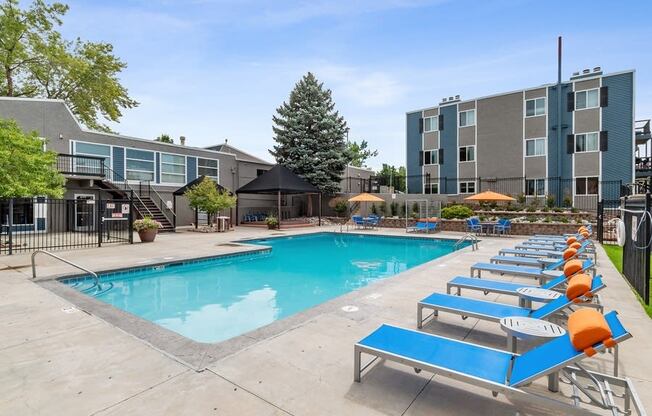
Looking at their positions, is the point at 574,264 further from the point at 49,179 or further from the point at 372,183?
the point at 372,183

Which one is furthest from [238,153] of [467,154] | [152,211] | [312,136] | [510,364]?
[510,364]

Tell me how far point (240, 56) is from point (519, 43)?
37.9 feet

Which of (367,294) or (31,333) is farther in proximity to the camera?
(367,294)

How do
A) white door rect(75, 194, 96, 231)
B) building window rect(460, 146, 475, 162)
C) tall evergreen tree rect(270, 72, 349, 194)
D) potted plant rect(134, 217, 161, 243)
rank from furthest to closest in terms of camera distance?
tall evergreen tree rect(270, 72, 349, 194) → building window rect(460, 146, 475, 162) → white door rect(75, 194, 96, 231) → potted plant rect(134, 217, 161, 243)

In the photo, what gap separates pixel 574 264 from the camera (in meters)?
4.38

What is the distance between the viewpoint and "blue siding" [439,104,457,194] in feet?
86.9

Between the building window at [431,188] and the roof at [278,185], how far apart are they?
33.6ft

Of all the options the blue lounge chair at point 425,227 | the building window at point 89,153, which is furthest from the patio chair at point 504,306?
the building window at point 89,153

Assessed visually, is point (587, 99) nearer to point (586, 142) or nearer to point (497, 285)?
point (586, 142)

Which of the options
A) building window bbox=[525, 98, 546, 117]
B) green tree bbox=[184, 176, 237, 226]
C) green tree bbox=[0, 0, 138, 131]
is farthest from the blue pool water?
green tree bbox=[0, 0, 138, 131]

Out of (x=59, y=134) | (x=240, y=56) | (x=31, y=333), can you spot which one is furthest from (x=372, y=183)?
(x=31, y=333)

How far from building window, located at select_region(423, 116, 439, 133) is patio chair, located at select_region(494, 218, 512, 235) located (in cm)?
1241

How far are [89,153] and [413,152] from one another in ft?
74.3

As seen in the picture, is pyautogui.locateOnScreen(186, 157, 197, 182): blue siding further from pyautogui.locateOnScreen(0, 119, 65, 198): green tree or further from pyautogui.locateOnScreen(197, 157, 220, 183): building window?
pyautogui.locateOnScreen(0, 119, 65, 198): green tree
